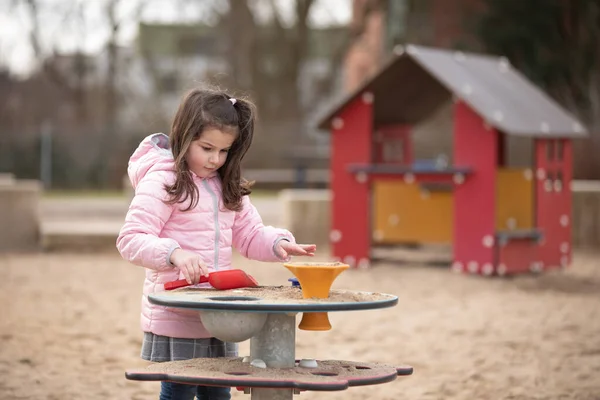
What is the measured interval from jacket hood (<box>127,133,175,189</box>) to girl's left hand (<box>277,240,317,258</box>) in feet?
1.41

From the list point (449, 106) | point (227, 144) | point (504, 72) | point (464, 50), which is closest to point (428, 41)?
point (449, 106)

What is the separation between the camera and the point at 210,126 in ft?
10.8

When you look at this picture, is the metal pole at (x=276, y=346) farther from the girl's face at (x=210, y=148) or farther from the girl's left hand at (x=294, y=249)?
the girl's face at (x=210, y=148)

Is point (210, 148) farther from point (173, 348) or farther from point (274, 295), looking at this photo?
point (173, 348)

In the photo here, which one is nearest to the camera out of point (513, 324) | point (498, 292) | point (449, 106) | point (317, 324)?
point (317, 324)

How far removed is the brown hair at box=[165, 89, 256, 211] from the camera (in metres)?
3.29

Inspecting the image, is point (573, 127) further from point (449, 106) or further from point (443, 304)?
point (449, 106)

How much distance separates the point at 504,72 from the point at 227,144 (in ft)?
29.1

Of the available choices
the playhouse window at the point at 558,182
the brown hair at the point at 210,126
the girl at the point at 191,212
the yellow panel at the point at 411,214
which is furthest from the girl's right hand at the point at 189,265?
the yellow panel at the point at 411,214

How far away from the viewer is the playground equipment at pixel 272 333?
2.83 meters

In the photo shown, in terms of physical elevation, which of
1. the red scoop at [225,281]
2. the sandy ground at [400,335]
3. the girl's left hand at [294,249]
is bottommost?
the sandy ground at [400,335]

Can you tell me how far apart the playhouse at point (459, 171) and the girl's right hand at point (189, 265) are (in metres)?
6.68

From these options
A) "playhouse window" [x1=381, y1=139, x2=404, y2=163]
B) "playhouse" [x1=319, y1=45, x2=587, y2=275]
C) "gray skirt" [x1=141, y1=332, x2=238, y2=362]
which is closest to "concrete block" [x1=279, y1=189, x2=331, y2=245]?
"playhouse" [x1=319, y1=45, x2=587, y2=275]

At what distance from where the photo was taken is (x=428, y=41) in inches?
1027
